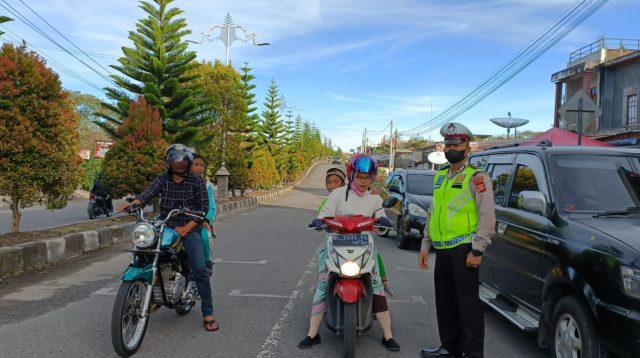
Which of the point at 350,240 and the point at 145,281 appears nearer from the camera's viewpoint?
the point at 350,240

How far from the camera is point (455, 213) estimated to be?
163 inches

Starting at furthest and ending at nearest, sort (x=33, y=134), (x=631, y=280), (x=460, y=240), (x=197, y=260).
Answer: (x=33, y=134), (x=197, y=260), (x=460, y=240), (x=631, y=280)

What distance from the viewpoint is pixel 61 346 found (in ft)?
14.6

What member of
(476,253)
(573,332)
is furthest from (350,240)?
(573,332)

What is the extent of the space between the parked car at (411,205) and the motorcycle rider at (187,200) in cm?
519

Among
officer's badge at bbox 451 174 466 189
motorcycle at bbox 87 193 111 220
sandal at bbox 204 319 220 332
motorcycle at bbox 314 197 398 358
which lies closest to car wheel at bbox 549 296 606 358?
officer's badge at bbox 451 174 466 189

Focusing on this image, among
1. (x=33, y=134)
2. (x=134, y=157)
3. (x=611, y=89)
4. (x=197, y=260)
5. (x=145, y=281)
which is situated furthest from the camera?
(x=611, y=89)

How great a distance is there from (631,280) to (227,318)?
3.79 metres

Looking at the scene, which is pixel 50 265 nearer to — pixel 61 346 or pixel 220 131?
pixel 61 346

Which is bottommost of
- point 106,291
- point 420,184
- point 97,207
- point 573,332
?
point 106,291

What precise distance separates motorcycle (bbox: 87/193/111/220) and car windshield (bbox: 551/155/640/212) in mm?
14598

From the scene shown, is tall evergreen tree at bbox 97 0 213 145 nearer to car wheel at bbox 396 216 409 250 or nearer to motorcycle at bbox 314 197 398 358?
car wheel at bbox 396 216 409 250

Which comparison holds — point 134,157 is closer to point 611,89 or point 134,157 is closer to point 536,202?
point 536,202

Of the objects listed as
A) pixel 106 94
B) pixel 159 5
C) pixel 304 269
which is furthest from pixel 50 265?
pixel 159 5
